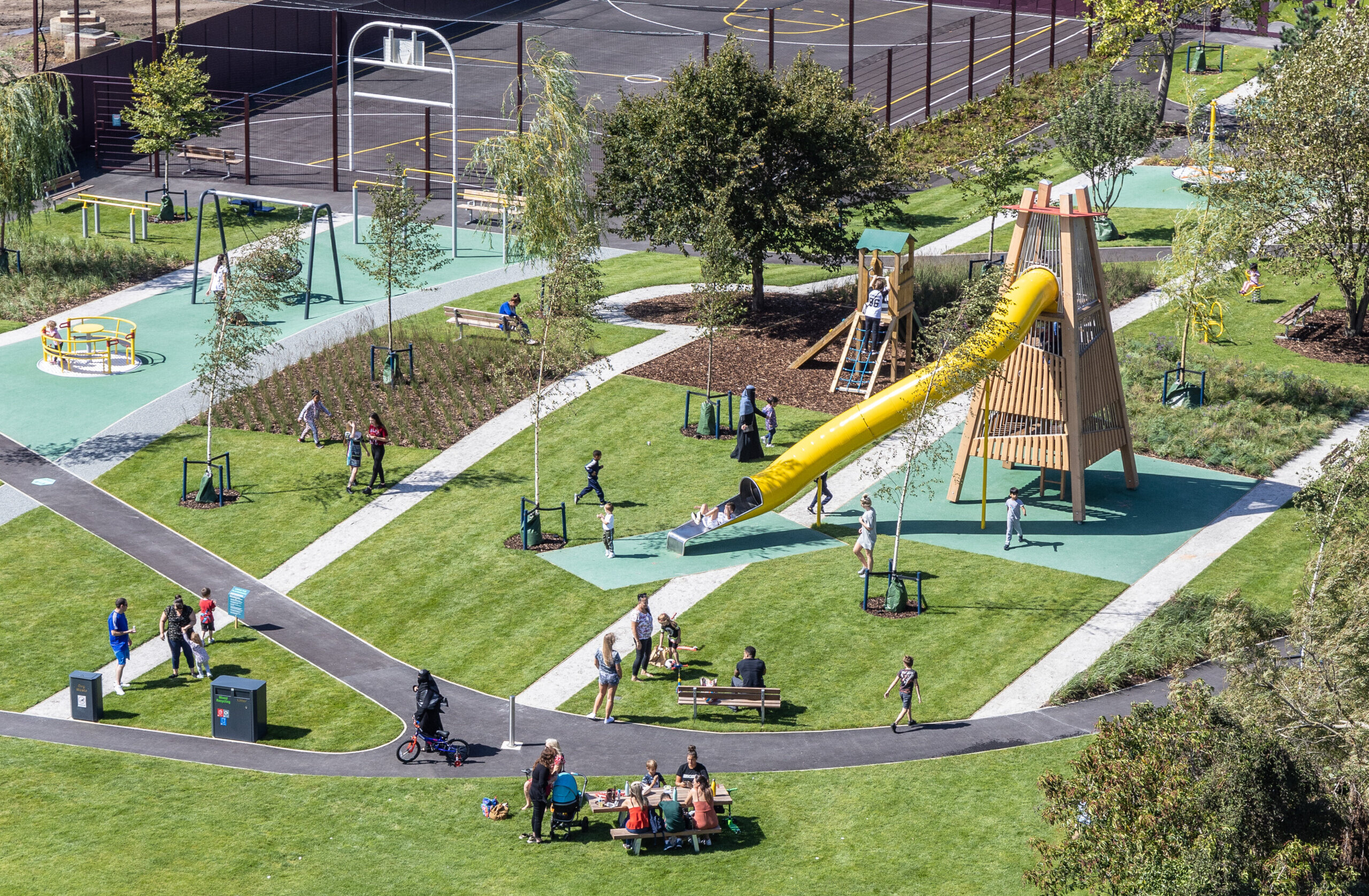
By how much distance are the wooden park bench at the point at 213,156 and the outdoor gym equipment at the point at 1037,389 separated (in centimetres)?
3170

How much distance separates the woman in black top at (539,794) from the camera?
76.2 ft

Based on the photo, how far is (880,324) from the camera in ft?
133

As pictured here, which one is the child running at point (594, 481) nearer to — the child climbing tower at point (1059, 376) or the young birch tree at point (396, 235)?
the young birch tree at point (396, 235)

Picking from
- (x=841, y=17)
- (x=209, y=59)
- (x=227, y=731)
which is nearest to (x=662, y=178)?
(x=227, y=731)

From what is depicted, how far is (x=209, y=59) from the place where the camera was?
64.4 m

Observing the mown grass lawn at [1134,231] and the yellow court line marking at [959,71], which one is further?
the yellow court line marking at [959,71]

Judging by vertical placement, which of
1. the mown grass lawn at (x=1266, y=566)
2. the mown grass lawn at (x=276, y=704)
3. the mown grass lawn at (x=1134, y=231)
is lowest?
the mown grass lawn at (x=276, y=704)

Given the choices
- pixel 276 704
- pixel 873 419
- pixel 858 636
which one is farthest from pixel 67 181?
pixel 858 636

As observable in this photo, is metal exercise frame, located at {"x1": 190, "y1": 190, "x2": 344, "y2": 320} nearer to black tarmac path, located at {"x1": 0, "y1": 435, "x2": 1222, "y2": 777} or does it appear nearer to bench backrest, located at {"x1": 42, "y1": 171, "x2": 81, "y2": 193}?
bench backrest, located at {"x1": 42, "y1": 171, "x2": 81, "y2": 193}

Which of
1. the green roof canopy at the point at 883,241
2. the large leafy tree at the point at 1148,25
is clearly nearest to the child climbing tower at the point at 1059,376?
the green roof canopy at the point at 883,241

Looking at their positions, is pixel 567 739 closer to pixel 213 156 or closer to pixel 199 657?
pixel 199 657

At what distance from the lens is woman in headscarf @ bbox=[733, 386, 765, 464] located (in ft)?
119

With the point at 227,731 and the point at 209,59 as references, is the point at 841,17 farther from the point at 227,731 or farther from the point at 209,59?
the point at 227,731

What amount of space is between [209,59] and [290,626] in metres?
40.4
